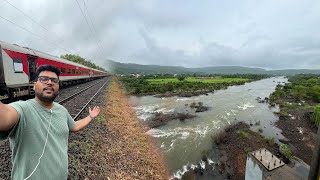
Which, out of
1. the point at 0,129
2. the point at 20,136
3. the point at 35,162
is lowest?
the point at 35,162

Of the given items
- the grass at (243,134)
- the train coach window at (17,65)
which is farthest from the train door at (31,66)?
the grass at (243,134)

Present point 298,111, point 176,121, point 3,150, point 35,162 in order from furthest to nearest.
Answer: point 298,111
point 176,121
point 3,150
point 35,162

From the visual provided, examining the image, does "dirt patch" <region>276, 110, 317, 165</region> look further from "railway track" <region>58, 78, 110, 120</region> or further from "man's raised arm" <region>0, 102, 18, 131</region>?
"man's raised arm" <region>0, 102, 18, 131</region>

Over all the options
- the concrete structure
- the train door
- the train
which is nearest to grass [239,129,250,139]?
the concrete structure

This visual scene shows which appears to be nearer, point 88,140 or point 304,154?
point 88,140

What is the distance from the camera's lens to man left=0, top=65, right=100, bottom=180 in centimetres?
168

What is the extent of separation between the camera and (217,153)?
13562 mm

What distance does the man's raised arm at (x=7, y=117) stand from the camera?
1456 millimetres

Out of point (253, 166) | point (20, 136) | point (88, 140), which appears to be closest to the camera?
point (20, 136)

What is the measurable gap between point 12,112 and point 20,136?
278mm

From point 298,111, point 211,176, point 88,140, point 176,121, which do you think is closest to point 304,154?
point 211,176

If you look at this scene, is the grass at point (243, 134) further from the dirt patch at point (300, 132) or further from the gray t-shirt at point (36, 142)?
the gray t-shirt at point (36, 142)

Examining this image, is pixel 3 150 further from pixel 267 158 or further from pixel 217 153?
pixel 217 153

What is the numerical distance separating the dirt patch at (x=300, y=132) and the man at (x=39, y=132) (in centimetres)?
1587
